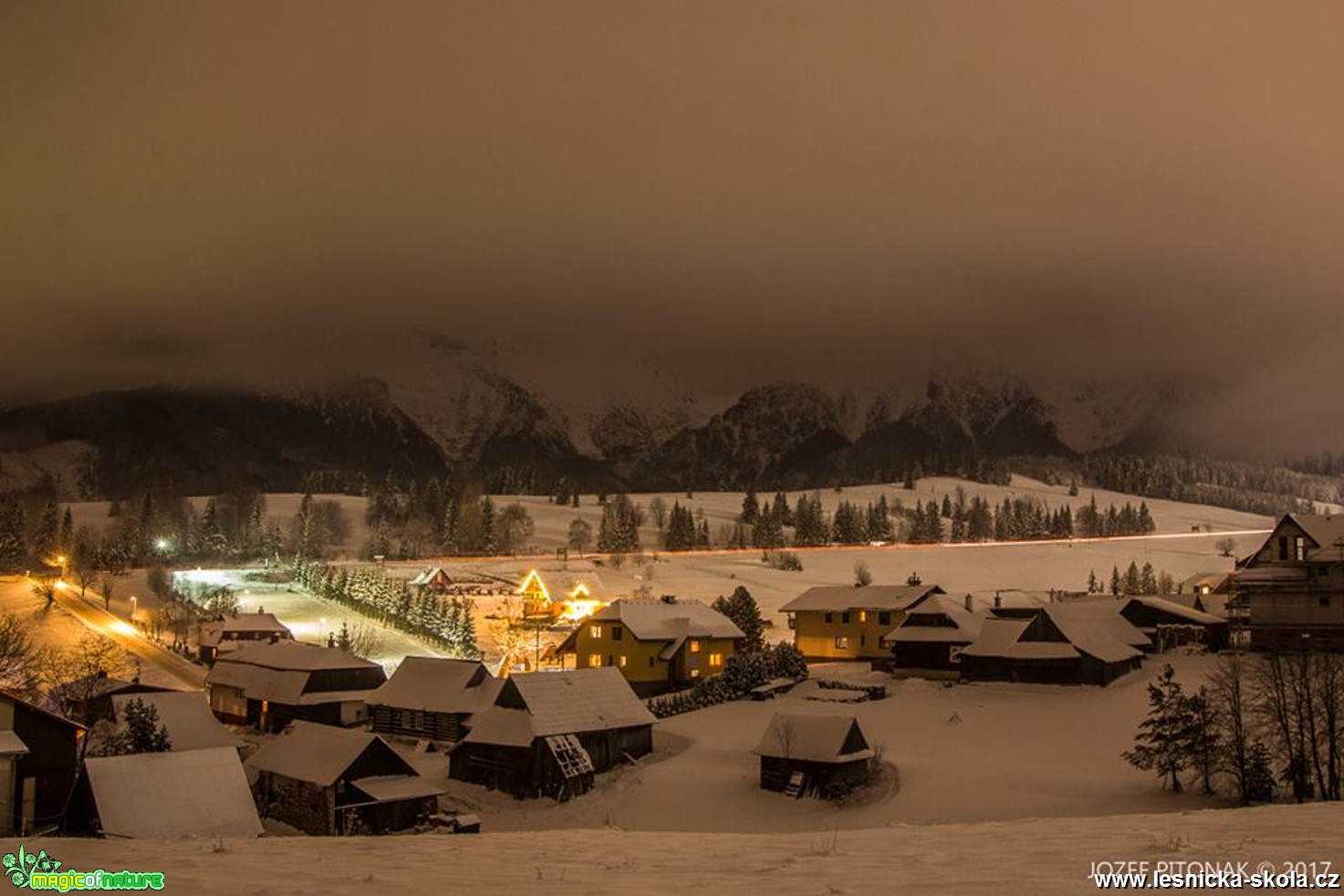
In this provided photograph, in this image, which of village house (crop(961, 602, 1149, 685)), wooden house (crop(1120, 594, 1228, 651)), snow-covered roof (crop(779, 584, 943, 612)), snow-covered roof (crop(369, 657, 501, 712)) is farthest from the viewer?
snow-covered roof (crop(779, 584, 943, 612))

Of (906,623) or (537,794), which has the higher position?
(906,623)

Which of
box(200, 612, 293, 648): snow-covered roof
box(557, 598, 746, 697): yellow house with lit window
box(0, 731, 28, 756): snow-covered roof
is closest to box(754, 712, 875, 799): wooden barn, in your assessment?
box(0, 731, 28, 756): snow-covered roof

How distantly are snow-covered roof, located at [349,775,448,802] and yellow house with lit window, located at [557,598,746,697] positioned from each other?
91.4ft

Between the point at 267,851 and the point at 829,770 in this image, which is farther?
the point at 829,770

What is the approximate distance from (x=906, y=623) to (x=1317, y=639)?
68.6ft

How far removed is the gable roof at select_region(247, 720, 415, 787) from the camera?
3325cm

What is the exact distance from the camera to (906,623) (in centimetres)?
6119

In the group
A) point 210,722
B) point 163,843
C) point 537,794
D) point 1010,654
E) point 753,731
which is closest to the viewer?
point 163,843

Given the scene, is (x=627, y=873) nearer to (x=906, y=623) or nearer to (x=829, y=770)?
(x=829, y=770)

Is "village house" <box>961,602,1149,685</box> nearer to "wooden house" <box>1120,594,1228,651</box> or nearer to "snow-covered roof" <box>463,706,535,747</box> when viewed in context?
"wooden house" <box>1120,594,1228,651</box>

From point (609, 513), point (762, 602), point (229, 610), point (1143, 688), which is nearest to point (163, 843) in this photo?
point (1143, 688)

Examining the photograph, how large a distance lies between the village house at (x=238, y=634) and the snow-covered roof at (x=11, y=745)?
5075cm

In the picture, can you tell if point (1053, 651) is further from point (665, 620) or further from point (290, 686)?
point (290, 686)

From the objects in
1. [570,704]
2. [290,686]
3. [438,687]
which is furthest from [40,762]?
[290,686]
